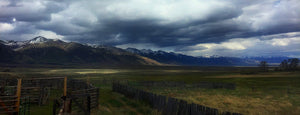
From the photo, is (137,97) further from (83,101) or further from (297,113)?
(297,113)

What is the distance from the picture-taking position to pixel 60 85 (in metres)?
35.8

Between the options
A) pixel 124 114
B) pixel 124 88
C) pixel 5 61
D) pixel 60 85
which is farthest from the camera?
pixel 5 61

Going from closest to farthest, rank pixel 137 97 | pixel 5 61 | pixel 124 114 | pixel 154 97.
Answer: pixel 124 114, pixel 154 97, pixel 137 97, pixel 5 61

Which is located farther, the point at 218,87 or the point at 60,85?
the point at 218,87

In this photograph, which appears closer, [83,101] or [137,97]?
[83,101]

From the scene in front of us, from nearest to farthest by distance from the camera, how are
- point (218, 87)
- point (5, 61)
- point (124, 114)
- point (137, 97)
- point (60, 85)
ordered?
1. point (124, 114)
2. point (137, 97)
3. point (60, 85)
4. point (218, 87)
5. point (5, 61)

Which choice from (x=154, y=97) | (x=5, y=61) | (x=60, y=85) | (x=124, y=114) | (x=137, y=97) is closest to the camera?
(x=124, y=114)

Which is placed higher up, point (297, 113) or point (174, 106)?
point (174, 106)

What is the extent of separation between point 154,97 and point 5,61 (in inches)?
9083

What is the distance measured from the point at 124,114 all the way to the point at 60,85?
989 inches

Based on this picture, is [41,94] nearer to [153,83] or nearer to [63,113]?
[63,113]

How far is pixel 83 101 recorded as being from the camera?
15.7 m

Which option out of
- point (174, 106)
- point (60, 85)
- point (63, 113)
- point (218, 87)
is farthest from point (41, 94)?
point (218, 87)

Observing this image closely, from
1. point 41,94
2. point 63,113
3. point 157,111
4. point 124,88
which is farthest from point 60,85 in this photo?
point 63,113
